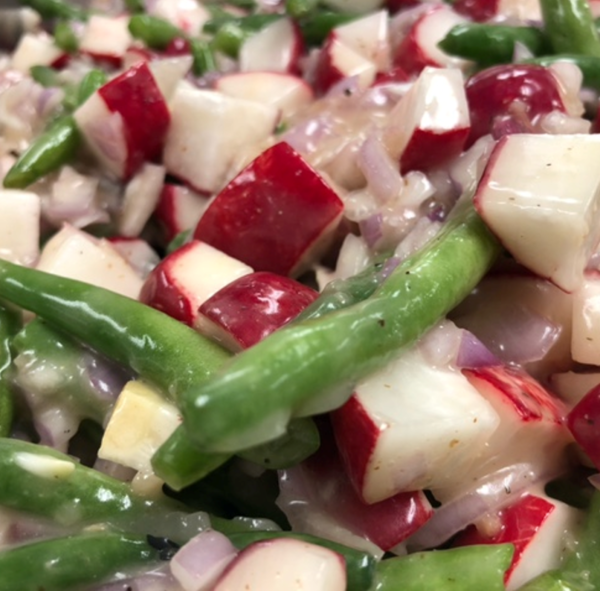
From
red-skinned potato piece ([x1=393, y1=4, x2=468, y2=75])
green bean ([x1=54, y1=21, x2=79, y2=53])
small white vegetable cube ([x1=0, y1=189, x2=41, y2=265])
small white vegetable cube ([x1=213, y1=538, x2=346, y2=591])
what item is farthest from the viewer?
green bean ([x1=54, y1=21, x2=79, y2=53])

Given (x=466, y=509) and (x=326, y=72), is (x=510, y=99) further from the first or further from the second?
(x=466, y=509)

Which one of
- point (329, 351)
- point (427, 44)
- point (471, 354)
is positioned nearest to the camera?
point (329, 351)

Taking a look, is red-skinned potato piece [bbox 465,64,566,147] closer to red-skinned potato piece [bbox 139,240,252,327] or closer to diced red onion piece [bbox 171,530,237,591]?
red-skinned potato piece [bbox 139,240,252,327]

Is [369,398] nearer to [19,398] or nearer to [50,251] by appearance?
[19,398]

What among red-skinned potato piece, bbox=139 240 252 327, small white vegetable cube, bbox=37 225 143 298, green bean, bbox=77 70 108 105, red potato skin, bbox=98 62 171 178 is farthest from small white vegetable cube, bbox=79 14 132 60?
red-skinned potato piece, bbox=139 240 252 327

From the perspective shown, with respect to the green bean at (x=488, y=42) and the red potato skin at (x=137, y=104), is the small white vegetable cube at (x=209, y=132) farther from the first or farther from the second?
the green bean at (x=488, y=42)

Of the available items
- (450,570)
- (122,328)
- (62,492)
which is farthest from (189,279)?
(450,570)
